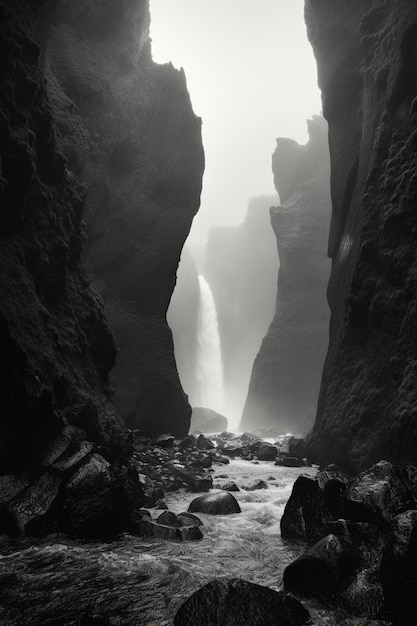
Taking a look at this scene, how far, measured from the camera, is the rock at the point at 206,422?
40.4 m

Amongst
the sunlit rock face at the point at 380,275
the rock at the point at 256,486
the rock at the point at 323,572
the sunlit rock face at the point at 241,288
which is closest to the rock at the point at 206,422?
the sunlit rock face at the point at 241,288

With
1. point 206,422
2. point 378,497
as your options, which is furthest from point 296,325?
point 378,497

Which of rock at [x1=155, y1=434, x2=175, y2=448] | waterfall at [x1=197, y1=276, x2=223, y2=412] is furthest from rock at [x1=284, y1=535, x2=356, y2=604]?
waterfall at [x1=197, y1=276, x2=223, y2=412]

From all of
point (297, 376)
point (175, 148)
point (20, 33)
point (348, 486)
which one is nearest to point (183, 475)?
point (348, 486)

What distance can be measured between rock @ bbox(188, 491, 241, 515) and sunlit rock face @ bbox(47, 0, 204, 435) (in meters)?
9.35

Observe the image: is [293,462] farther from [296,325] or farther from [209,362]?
[209,362]

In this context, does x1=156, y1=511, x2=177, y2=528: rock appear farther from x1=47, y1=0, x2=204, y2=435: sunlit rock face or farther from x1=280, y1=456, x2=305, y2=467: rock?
x1=47, y1=0, x2=204, y2=435: sunlit rock face

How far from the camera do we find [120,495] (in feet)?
18.3

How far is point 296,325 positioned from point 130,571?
3641 cm

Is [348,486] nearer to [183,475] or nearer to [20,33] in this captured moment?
[183,475]

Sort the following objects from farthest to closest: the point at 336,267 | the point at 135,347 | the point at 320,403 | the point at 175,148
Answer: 1. the point at 175,148
2. the point at 135,347
3. the point at 336,267
4. the point at 320,403

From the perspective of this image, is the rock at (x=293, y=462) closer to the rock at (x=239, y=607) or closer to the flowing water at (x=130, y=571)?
the flowing water at (x=130, y=571)

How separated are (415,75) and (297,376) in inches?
1185

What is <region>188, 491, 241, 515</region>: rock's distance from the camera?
280 inches
